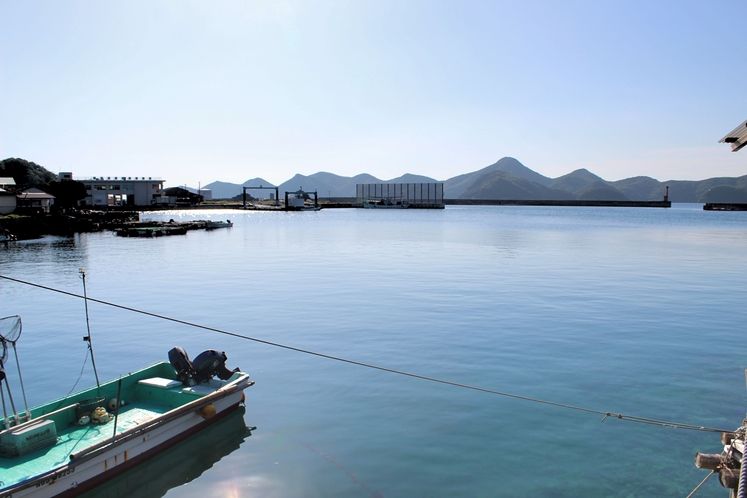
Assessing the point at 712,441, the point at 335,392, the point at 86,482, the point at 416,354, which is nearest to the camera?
the point at 86,482

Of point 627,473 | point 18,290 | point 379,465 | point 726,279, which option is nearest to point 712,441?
point 627,473

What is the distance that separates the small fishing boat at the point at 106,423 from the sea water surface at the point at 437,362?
1.13 metres

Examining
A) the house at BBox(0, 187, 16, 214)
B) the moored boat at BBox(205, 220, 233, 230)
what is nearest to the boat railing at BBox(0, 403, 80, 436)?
the moored boat at BBox(205, 220, 233, 230)

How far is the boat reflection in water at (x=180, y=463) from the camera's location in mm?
9523

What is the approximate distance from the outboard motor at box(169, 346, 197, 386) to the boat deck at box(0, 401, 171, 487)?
875 millimetres

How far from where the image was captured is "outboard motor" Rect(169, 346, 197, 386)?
12.4 metres

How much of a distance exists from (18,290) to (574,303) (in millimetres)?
31416

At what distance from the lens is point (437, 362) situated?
15.9m

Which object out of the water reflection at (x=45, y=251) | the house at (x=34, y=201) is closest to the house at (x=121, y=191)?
the house at (x=34, y=201)

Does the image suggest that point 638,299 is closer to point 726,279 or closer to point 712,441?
point 726,279

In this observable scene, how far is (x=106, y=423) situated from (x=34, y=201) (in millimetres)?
89075

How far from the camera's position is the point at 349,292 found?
27.7 metres

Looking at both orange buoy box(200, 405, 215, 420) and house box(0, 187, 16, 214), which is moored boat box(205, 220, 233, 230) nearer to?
house box(0, 187, 16, 214)

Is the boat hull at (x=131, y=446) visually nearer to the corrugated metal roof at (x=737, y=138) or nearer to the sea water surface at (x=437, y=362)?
the sea water surface at (x=437, y=362)
